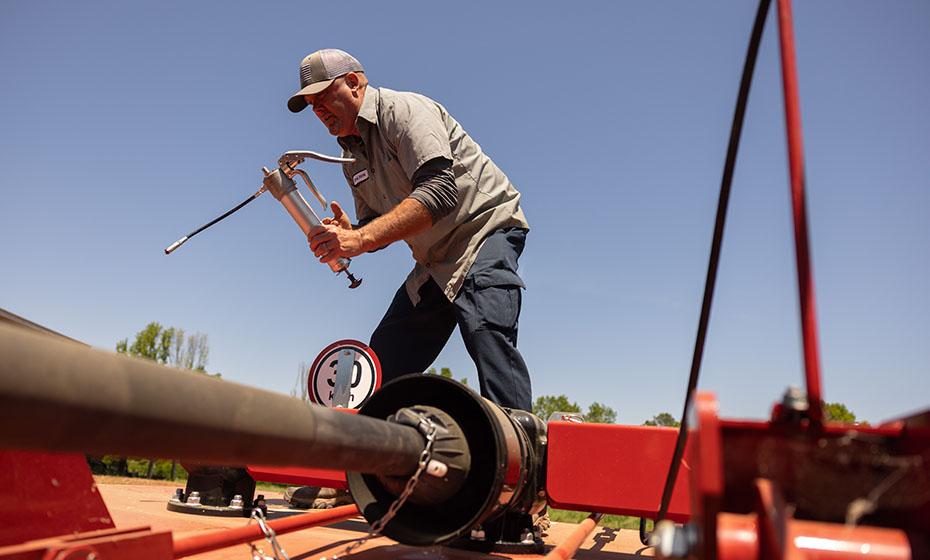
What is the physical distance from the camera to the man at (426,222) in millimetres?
2775

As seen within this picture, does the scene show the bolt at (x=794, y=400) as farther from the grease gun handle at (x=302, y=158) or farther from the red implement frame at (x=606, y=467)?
the grease gun handle at (x=302, y=158)

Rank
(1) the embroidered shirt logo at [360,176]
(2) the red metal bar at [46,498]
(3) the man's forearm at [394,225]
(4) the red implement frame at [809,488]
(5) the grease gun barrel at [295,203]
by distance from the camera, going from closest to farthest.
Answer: (4) the red implement frame at [809,488] → (2) the red metal bar at [46,498] → (3) the man's forearm at [394,225] → (5) the grease gun barrel at [295,203] → (1) the embroidered shirt logo at [360,176]

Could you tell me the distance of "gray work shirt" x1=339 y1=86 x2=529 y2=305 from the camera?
2.93 meters

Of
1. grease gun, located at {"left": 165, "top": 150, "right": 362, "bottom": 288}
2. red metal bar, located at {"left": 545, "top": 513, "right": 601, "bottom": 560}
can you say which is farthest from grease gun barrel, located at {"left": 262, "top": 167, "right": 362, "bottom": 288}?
red metal bar, located at {"left": 545, "top": 513, "right": 601, "bottom": 560}

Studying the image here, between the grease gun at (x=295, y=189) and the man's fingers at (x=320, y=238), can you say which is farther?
the grease gun at (x=295, y=189)

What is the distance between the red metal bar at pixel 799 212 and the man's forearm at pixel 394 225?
1664mm

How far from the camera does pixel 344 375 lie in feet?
11.2

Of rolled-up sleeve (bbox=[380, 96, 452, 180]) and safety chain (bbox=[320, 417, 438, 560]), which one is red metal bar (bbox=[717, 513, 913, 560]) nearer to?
safety chain (bbox=[320, 417, 438, 560])

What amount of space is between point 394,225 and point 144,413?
1.87m

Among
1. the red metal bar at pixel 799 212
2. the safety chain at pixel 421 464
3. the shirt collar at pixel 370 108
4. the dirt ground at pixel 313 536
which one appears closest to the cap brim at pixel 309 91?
the shirt collar at pixel 370 108

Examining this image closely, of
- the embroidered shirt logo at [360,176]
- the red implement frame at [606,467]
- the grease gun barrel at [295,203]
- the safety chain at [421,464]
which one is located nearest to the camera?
the safety chain at [421,464]

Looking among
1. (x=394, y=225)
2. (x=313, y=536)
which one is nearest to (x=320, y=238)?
(x=394, y=225)

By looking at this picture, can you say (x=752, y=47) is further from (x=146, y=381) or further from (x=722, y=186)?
(x=146, y=381)

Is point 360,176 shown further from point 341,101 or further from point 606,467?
point 606,467
